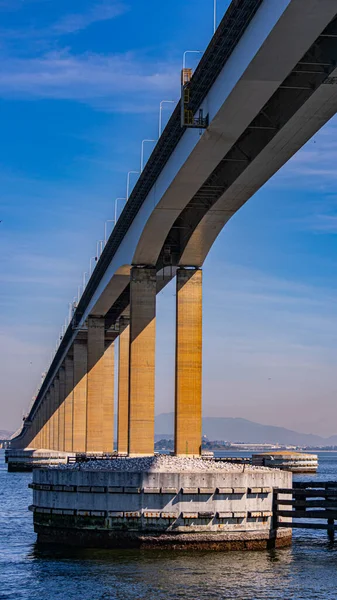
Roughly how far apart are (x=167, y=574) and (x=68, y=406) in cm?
9018

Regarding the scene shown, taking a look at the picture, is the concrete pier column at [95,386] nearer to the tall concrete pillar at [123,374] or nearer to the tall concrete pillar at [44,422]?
the tall concrete pillar at [123,374]

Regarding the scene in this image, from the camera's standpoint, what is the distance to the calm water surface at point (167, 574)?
28.7 meters

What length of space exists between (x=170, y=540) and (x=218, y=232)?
2138 centimetres

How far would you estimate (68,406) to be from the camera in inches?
4744

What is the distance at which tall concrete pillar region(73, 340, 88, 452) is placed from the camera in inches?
4181

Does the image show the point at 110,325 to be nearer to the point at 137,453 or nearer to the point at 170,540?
the point at 137,453

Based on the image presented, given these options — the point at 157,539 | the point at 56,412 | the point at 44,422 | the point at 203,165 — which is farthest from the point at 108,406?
the point at 44,422

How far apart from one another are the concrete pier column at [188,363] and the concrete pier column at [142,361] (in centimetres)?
204

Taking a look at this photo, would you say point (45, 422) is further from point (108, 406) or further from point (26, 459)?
point (108, 406)

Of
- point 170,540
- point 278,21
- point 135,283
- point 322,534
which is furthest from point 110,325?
point 278,21

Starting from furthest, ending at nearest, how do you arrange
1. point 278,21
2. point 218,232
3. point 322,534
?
point 218,232
point 322,534
point 278,21

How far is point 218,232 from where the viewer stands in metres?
52.9

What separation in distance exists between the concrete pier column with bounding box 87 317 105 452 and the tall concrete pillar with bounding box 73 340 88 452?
1439 centimetres

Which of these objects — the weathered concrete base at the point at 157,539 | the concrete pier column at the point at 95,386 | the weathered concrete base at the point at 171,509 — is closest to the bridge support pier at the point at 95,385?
the concrete pier column at the point at 95,386
